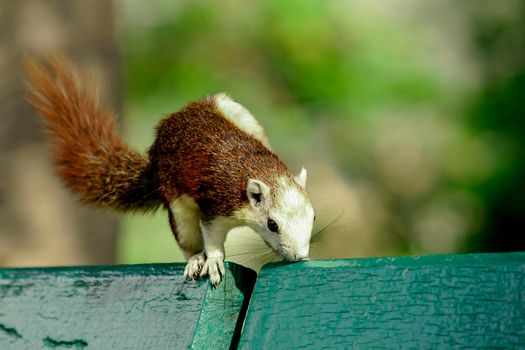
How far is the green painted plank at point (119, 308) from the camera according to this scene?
1.49 meters

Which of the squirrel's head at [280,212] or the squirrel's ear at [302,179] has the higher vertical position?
the squirrel's ear at [302,179]

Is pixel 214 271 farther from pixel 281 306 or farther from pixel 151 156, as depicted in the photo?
pixel 151 156

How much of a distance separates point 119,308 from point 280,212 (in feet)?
1.76

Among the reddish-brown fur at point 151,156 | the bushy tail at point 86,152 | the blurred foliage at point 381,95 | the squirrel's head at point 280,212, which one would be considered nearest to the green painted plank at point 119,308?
the squirrel's head at point 280,212

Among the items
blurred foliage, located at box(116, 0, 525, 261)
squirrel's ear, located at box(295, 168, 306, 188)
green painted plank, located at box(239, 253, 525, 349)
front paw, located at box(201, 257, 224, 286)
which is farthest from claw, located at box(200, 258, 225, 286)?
blurred foliage, located at box(116, 0, 525, 261)

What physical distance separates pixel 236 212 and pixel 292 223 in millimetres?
185

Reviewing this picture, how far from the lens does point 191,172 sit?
213 centimetres

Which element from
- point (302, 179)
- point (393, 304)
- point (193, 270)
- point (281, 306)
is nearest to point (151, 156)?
point (302, 179)

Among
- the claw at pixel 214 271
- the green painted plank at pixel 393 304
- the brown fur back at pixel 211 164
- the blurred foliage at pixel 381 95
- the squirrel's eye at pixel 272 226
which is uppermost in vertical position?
the blurred foliage at pixel 381 95

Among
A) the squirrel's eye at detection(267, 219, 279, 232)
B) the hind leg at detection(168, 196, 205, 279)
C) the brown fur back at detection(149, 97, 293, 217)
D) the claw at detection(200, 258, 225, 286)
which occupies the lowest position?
the claw at detection(200, 258, 225, 286)

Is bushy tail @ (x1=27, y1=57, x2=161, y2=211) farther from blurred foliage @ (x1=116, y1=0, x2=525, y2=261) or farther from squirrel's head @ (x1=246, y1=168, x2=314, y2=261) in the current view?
blurred foliage @ (x1=116, y1=0, x2=525, y2=261)

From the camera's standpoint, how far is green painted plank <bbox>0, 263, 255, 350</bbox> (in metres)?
1.49

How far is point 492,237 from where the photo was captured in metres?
4.22

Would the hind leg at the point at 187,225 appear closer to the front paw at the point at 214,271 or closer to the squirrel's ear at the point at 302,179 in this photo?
the squirrel's ear at the point at 302,179
